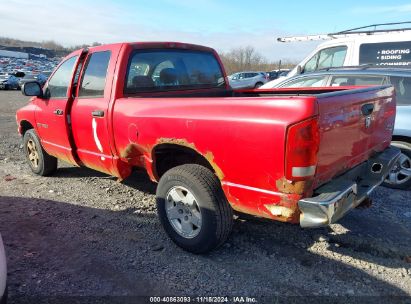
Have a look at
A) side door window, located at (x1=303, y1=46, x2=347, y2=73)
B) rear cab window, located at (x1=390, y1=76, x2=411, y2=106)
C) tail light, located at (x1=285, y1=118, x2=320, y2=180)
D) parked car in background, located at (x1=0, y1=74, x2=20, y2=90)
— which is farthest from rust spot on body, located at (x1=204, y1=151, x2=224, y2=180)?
parked car in background, located at (x1=0, y1=74, x2=20, y2=90)

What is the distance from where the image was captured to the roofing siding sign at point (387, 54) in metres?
8.21

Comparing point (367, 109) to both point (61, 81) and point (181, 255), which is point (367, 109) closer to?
point (181, 255)

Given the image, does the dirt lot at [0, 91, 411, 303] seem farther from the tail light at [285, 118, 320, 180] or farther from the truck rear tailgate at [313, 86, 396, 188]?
the tail light at [285, 118, 320, 180]

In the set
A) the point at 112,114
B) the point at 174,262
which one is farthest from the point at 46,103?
the point at 174,262

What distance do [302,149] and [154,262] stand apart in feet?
5.60

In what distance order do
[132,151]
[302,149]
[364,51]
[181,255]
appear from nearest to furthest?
[302,149] < [181,255] < [132,151] < [364,51]

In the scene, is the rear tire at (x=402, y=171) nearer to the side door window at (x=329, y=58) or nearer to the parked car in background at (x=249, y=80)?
the side door window at (x=329, y=58)

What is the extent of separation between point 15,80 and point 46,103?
30.7 meters

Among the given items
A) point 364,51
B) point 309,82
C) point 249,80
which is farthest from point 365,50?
point 249,80

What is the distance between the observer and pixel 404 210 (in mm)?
4645

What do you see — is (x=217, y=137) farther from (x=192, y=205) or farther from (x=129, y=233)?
(x=129, y=233)

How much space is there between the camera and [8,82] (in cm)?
3159

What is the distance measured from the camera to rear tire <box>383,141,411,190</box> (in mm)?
5293

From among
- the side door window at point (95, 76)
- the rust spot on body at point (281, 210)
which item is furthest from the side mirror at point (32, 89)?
the rust spot on body at point (281, 210)
